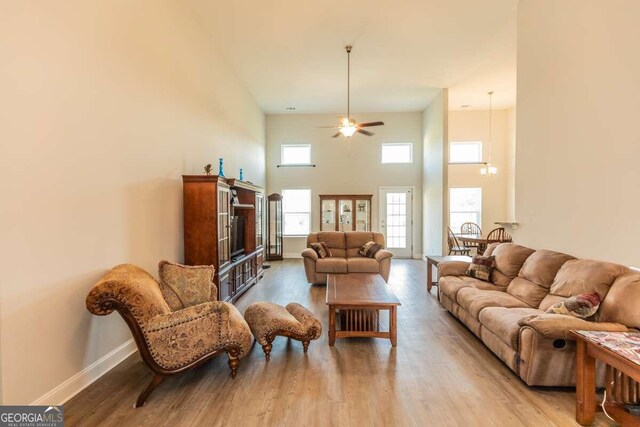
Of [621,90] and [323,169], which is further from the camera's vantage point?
[323,169]

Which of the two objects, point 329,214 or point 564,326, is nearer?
point 564,326

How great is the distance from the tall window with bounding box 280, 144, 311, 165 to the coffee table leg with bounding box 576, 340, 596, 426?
7.77 metres

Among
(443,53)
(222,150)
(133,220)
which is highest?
(443,53)

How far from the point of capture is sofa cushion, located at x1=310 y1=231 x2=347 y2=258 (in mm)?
6201

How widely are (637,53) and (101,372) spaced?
542 centimetres

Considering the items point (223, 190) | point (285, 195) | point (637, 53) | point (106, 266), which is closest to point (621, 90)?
point (637, 53)

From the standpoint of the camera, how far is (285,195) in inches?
360

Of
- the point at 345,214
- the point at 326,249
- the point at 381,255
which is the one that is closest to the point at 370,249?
the point at 381,255

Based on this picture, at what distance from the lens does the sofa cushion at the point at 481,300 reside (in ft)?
10.3

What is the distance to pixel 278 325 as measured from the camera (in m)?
2.88

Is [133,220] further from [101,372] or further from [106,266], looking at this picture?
[101,372]

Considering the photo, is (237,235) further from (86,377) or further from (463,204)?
(463,204)

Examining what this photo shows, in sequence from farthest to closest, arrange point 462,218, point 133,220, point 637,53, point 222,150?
point 462,218 → point 222,150 → point 133,220 → point 637,53

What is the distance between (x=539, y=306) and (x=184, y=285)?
142 inches
